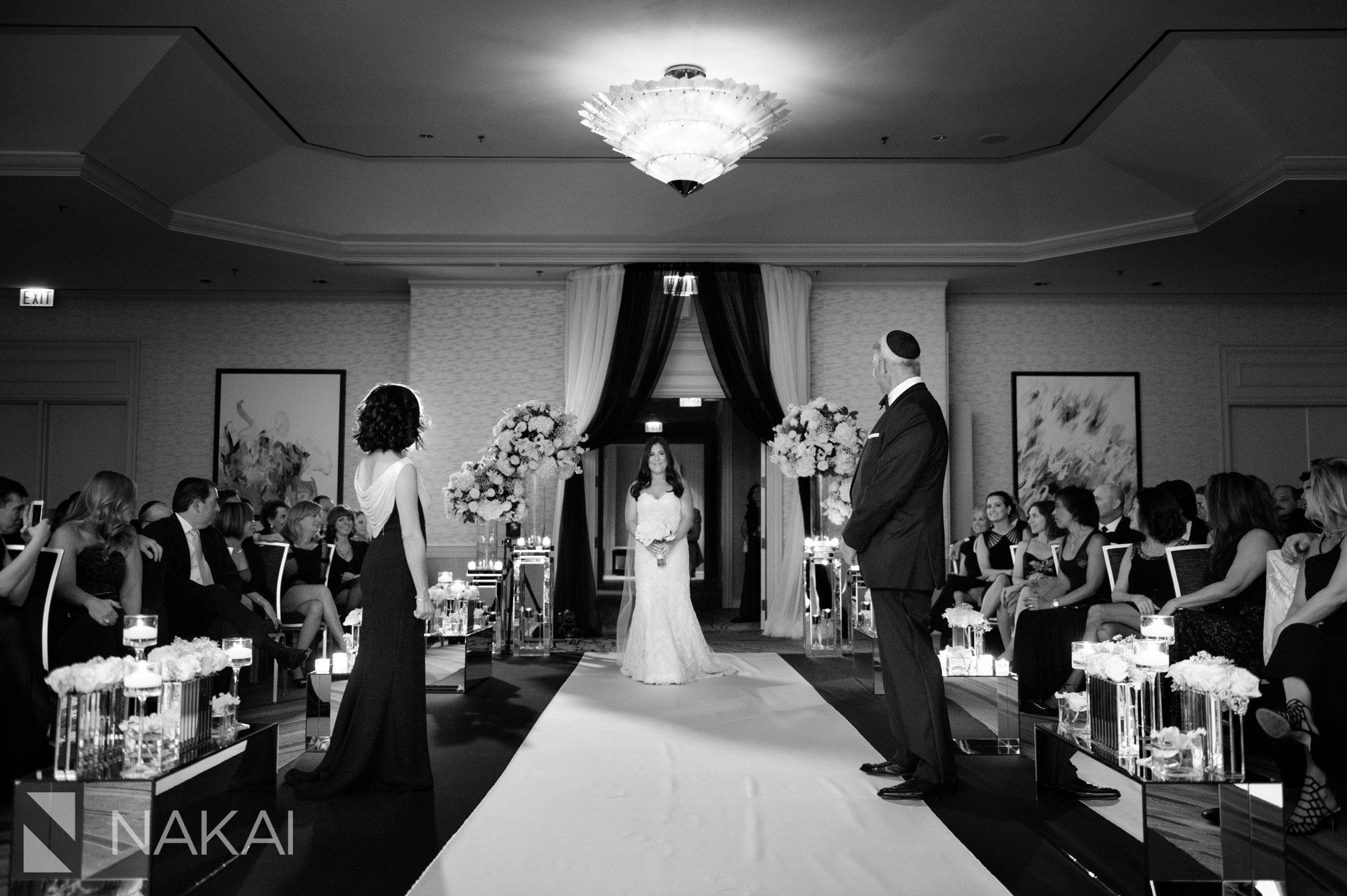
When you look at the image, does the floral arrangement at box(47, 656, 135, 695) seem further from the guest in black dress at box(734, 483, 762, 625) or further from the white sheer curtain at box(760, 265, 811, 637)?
the guest in black dress at box(734, 483, 762, 625)

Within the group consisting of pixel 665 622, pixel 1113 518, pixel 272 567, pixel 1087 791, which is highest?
pixel 1113 518

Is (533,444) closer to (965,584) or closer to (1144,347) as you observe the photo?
(965,584)

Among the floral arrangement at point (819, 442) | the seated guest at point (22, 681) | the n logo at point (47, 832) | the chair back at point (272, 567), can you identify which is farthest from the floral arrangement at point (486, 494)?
the n logo at point (47, 832)

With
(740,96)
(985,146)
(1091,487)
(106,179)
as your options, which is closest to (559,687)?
(740,96)

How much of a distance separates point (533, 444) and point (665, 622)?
243 cm

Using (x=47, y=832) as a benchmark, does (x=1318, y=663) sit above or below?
above

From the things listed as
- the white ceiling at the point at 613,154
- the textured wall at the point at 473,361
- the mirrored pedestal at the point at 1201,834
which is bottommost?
the mirrored pedestal at the point at 1201,834

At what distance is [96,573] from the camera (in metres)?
5.21

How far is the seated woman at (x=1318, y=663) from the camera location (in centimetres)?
393

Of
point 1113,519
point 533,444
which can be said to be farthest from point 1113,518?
point 533,444

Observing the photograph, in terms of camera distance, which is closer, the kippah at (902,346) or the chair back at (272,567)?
the kippah at (902,346)

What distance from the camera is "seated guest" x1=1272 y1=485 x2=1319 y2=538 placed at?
355 inches

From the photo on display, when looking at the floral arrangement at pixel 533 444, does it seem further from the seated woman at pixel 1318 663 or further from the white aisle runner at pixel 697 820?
the seated woman at pixel 1318 663

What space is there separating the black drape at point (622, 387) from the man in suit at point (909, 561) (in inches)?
261
